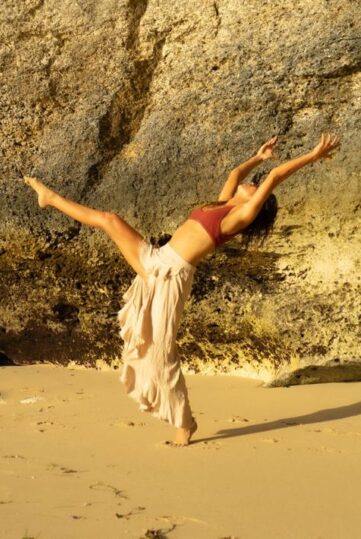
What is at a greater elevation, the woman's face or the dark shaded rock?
the woman's face

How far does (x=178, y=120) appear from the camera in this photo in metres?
6.62

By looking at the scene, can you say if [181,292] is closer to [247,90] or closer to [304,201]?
[304,201]

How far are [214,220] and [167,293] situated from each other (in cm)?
45

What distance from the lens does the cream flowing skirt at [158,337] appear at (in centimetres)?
475

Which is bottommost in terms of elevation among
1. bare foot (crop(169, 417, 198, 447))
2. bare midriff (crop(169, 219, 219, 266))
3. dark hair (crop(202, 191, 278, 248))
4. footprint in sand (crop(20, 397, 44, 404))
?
bare foot (crop(169, 417, 198, 447))

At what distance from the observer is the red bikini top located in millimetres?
4859

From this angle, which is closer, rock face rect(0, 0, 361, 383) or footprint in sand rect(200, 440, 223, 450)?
footprint in sand rect(200, 440, 223, 450)

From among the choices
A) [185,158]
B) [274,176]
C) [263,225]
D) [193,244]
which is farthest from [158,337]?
[185,158]

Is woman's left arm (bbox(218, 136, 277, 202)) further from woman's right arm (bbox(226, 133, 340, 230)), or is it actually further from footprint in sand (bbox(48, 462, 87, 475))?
footprint in sand (bbox(48, 462, 87, 475))

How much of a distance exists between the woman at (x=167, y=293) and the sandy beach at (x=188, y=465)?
0.80ft

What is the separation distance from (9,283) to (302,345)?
234 centimetres

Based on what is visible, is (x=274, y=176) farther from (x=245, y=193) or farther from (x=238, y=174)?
(x=238, y=174)

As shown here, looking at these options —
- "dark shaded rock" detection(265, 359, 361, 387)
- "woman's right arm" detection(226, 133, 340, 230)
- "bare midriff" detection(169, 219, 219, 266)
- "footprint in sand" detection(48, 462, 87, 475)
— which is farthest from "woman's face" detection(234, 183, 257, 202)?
"footprint in sand" detection(48, 462, 87, 475)

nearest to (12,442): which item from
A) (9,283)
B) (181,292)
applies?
(181,292)
